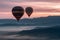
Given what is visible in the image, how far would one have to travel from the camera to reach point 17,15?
44531 mm

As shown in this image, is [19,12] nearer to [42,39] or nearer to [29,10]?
[42,39]

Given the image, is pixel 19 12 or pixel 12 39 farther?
pixel 19 12

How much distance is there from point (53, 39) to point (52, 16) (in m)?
114

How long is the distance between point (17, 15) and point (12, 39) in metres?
7.22

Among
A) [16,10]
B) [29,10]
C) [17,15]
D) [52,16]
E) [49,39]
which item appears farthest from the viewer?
[52,16]

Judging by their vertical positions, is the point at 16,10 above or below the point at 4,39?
above

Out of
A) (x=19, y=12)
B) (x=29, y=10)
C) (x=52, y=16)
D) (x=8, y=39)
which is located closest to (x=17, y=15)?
(x=19, y=12)

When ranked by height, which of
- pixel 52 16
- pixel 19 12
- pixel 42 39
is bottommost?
pixel 52 16

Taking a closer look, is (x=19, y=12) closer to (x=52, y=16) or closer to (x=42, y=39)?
(x=42, y=39)

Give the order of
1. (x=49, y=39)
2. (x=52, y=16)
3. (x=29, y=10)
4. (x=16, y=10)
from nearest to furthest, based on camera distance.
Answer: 1. (x=49, y=39)
2. (x=16, y=10)
3. (x=29, y=10)
4. (x=52, y=16)

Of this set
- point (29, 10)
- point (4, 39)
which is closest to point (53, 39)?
point (4, 39)

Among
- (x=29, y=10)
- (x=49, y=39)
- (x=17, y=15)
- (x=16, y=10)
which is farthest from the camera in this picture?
(x=29, y=10)

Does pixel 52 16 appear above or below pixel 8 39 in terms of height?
below

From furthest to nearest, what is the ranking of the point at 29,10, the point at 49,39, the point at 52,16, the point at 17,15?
the point at 52,16
the point at 29,10
the point at 17,15
the point at 49,39
